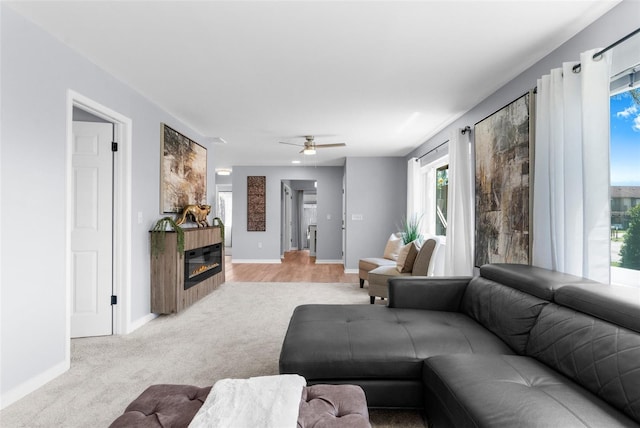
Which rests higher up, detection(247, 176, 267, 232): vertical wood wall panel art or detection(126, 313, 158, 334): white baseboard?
detection(247, 176, 267, 232): vertical wood wall panel art

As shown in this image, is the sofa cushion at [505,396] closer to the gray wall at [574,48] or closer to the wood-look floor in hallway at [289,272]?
the gray wall at [574,48]

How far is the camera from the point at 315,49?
2604mm

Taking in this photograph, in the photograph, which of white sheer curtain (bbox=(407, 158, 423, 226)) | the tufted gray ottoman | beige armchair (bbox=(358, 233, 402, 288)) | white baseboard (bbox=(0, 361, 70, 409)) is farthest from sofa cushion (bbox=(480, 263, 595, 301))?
white sheer curtain (bbox=(407, 158, 423, 226))

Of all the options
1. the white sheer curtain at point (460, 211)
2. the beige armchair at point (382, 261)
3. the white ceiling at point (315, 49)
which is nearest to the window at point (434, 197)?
the beige armchair at point (382, 261)

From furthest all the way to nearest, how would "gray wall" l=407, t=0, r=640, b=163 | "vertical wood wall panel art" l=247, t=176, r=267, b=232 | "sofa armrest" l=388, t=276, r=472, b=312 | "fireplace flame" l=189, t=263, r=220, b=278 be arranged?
"vertical wood wall panel art" l=247, t=176, r=267, b=232
"fireplace flame" l=189, t=263, r=220, b=278
"sofa armrest" l=388, t=276, r=472, b=312
"gray wall" l=407, t=0, r=640, b=163

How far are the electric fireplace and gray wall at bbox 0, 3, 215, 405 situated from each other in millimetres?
1633

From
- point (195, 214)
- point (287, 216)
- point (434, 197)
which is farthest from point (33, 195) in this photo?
point (287, 216)

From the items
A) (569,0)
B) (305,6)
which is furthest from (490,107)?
(305,6)

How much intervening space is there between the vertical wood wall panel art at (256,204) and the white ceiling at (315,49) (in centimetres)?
409

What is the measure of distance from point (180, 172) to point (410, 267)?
3.23 meters

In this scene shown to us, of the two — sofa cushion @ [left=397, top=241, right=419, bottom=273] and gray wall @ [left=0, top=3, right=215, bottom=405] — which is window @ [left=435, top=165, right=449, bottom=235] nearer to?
sofa cushion @ [left=397, top=241, right=419, bottom=273]

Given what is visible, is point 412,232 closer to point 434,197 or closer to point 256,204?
point 434,197

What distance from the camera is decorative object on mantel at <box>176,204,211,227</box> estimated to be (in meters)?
4.42

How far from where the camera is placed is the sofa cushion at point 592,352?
125cm
